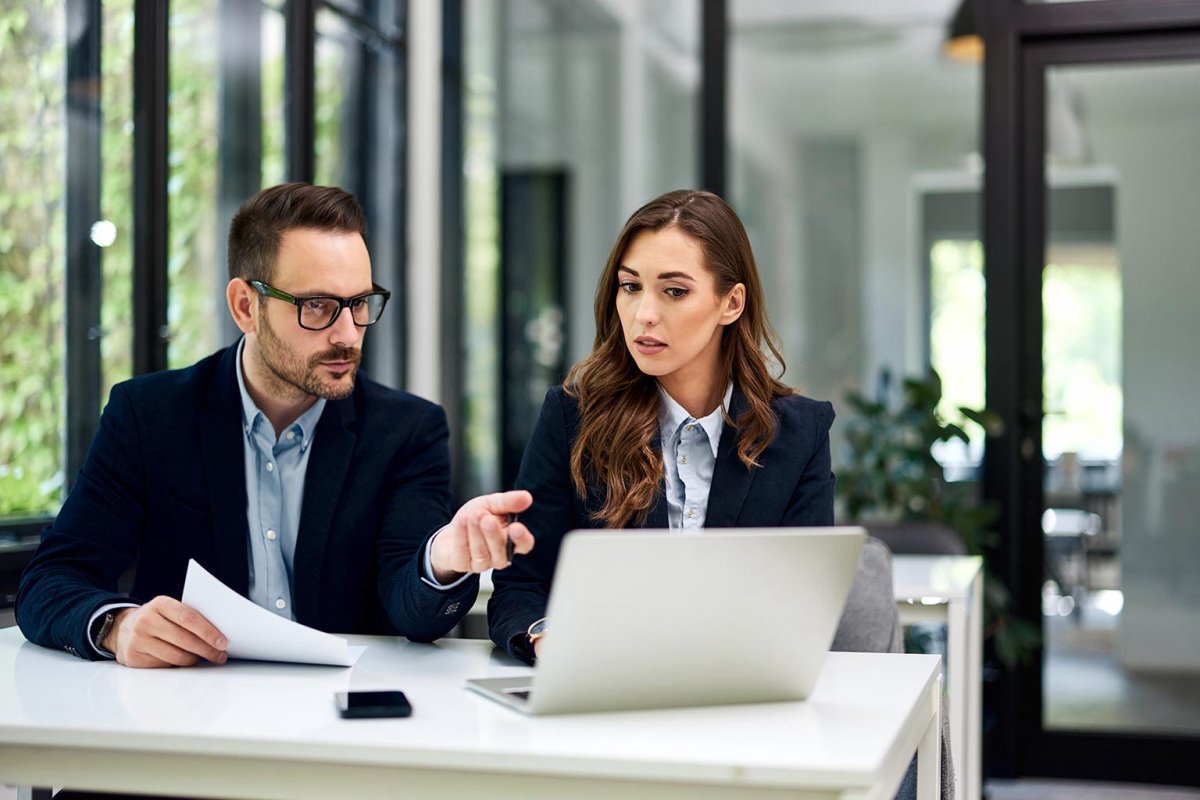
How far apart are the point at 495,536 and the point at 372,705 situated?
9.1 inches

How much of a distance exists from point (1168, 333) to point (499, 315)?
2281mm

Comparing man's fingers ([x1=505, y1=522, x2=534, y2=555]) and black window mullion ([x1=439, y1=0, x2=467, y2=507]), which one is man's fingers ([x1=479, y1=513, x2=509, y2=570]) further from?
black window mullion ([x1=439, y1=0, x2=467, y2=507])

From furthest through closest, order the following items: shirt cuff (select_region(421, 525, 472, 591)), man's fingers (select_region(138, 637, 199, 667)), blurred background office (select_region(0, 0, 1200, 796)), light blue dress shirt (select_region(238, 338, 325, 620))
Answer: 1. blurred background office (select_region(0, 0, 1200, 796))
2. light blue dress shirt (select_region(238, 338, 325, 620))
3. shirt cuff (select_region(421, 525, 472, 591))
4. man's fingers (select_region(138, 637, 199, 667))

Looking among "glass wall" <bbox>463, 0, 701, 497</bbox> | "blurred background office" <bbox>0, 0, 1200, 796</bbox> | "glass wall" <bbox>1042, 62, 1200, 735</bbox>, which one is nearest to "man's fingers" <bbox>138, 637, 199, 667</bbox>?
"blurred background office" <bbox>0, 0, 1200, 796</bbox>

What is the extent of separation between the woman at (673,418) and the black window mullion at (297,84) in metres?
2.00

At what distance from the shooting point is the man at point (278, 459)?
6.22 ft

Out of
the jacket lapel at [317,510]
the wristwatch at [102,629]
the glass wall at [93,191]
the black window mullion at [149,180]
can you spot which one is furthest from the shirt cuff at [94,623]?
the black window mullion at [149,180]

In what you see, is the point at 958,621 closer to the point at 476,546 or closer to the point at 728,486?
the point at 728,486

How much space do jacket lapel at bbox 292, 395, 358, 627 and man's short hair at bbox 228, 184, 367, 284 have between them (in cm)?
27

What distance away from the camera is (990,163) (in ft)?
13.3

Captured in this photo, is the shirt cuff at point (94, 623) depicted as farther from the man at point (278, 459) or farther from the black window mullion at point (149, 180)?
the black window mullion at point (149, 180)

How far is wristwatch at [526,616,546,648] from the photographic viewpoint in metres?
1.59

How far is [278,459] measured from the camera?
77.8 inches

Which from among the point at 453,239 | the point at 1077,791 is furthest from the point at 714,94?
the point at 1077,791
